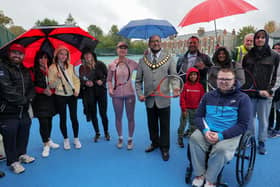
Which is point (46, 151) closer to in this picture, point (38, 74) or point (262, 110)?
point (38, 74)

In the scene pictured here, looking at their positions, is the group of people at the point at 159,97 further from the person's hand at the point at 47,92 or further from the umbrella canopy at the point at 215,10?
the umbrella canopy at the point at 215,10

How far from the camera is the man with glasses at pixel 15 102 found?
2.41 m

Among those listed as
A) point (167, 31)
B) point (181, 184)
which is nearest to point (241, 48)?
point (167, 31)

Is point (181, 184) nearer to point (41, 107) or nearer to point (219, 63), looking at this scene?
point (219, 63)

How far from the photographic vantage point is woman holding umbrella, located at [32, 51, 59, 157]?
9.36ft

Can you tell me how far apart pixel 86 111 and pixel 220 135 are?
227cm

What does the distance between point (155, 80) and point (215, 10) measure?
1285 millimetres

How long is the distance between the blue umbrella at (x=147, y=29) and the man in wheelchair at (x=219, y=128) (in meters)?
1.86

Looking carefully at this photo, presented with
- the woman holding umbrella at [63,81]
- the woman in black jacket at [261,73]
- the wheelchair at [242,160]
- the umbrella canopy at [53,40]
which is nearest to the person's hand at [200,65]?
the woman in black jacket at [261,73]

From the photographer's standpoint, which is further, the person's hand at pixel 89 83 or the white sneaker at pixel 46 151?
the person's hand at pixel 89 83

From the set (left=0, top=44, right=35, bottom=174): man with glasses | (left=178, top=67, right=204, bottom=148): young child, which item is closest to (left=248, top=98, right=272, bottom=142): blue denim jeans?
(left=178, top=67, right=204, bottom=148): young child

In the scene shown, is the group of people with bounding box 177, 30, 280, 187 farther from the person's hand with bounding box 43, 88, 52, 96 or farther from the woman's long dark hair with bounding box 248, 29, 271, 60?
the person's hand with bounding box 43, 88, 52, 96

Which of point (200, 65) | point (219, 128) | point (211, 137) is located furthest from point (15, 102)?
point (200, 65)

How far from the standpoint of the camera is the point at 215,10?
2570 mm
